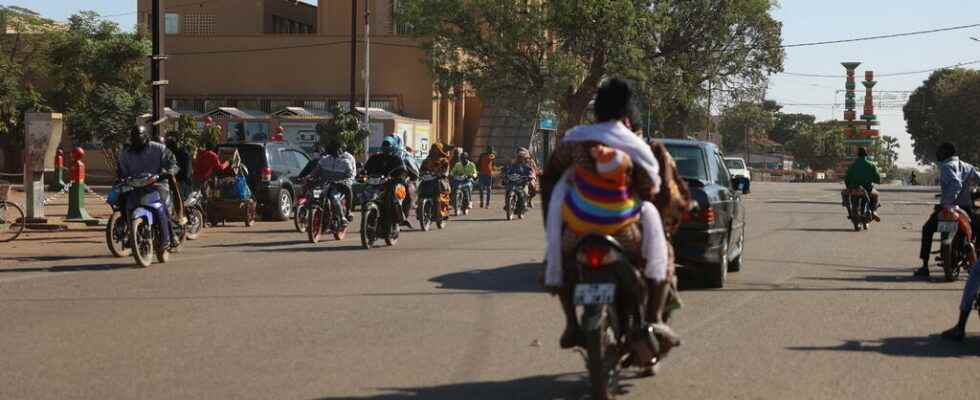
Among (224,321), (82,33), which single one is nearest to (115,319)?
(224,321)

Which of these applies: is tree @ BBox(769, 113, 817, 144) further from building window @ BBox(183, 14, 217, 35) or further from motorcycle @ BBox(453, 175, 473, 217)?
motorcycle @ BBox(453, 175, 473, 217)

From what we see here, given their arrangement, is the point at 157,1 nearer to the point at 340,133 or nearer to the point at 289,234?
the point at 289,234

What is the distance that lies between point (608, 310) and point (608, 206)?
1.74ft

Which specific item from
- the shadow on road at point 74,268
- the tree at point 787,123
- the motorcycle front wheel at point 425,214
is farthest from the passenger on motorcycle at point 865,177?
the tree at point 787,123

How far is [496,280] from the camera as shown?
13.4 meters

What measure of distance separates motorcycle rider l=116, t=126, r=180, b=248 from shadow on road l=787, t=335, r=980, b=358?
27.2 ft

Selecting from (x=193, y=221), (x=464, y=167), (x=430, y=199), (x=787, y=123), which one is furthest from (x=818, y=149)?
(x=193, y=221)

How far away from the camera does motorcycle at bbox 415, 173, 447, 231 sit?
22984 millimetres

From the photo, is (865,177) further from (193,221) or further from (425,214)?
(193,221)

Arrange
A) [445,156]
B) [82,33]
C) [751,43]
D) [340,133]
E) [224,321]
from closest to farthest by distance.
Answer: [224,321]
[445,156]
[340,133]
[751,43]
[82,33]

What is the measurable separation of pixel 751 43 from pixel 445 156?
1335 inches

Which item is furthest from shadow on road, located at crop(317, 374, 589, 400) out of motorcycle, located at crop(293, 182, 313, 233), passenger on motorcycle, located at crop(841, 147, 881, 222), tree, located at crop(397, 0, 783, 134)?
tree, located at crop(397, 0, 783, 134)

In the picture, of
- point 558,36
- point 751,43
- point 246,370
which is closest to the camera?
point 246,370

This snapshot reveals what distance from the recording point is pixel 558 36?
50.0 metres
